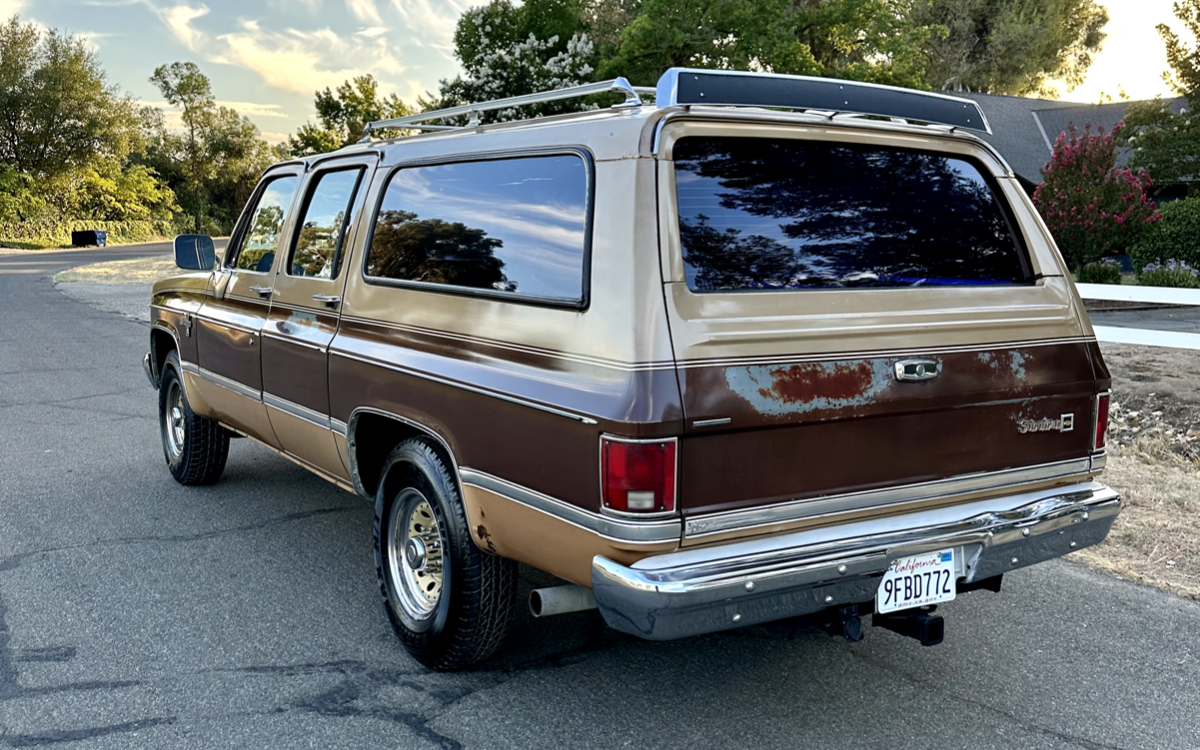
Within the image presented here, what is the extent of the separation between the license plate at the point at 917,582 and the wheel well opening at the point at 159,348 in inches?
210

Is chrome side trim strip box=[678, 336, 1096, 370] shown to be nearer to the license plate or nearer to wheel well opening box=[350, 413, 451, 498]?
the license plate

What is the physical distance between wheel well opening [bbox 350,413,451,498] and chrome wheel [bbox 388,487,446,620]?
235 mm

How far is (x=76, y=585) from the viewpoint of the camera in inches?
185

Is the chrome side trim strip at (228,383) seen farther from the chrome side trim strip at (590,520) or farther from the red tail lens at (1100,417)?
the red tail lens at (1100,417)

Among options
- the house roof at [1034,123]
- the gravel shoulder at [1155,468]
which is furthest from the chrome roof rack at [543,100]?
the house roof at [1034,123]

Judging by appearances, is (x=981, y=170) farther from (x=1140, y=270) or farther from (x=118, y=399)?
(x=1140, y=270)

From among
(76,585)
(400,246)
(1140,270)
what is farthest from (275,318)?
(1140,270)

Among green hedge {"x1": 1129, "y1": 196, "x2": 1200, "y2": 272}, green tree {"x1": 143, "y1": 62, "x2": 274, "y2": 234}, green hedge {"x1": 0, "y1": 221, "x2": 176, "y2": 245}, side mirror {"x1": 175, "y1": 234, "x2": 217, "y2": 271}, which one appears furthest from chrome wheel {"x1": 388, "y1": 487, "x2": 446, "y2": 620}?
green tree {"x1": 143, "y1": 62, "x2": 274, "y2": 234}

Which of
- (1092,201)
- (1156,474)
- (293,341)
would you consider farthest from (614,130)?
(1092,201)

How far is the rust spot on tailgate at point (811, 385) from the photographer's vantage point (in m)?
3.03

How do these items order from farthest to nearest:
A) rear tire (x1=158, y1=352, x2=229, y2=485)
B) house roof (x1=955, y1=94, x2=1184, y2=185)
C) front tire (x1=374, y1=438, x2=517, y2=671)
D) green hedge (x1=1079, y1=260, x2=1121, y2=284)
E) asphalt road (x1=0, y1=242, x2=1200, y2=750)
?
house roof (x1=955, y1=94, x2=1184, y2=185) < green hedge (x1=1079, y1=260, x2=1121, y2=284) < rear tire (x1=158, y1=352, x2=229, y2=485) < front tire (x1=374, y1=438, x2=517, y2=671) < asphalt road (x1=0, y1=242, x2=1200, y2=750)

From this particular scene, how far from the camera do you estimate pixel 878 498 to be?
328 cm

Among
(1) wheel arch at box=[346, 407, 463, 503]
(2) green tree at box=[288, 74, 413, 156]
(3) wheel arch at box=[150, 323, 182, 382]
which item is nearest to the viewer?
(1) wheel arch at box=[346, 407, 463, 503]

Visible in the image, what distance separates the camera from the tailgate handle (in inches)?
129
